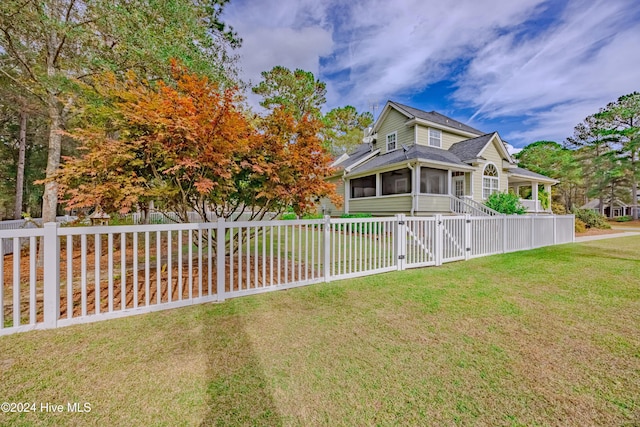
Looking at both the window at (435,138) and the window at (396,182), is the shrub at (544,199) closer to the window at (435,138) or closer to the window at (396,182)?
the window at (435,138)

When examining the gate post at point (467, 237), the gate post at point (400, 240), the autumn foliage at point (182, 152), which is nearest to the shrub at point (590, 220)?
the gate post at point (467, 237)

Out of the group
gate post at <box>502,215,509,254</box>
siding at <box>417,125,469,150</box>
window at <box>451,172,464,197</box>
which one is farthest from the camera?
siding at <box>417,125,469,150</box>

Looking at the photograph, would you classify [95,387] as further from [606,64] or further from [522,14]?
[606,64]

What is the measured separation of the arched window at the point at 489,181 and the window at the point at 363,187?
614cm

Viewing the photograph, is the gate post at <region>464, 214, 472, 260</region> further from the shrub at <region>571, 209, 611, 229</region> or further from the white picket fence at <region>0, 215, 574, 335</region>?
the shrub at <region>571, 209, 611, 229</region>

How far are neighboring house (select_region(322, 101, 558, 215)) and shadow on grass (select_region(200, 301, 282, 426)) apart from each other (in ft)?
34.7

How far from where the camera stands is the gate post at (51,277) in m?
2.97

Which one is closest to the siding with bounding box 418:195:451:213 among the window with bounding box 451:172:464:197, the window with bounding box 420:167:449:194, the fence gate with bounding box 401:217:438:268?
the window with bounding box 420:167:449:194

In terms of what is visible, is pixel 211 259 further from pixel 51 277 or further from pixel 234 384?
pixel 234 384

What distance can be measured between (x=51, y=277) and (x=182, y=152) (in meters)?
2.23

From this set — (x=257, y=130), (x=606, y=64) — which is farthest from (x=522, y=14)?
(x=257, y=130)

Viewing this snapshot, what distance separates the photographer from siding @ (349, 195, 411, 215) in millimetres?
13469

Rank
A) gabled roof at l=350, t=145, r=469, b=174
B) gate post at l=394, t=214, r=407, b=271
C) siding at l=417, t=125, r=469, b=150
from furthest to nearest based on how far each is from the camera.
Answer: siding at l=417, t=125, r=469, b=150 < gabled roof at l=350, t=145, r=469, b=174 < gate post at l=394, t=214, r=407, b=271

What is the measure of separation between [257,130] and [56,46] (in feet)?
20.8
